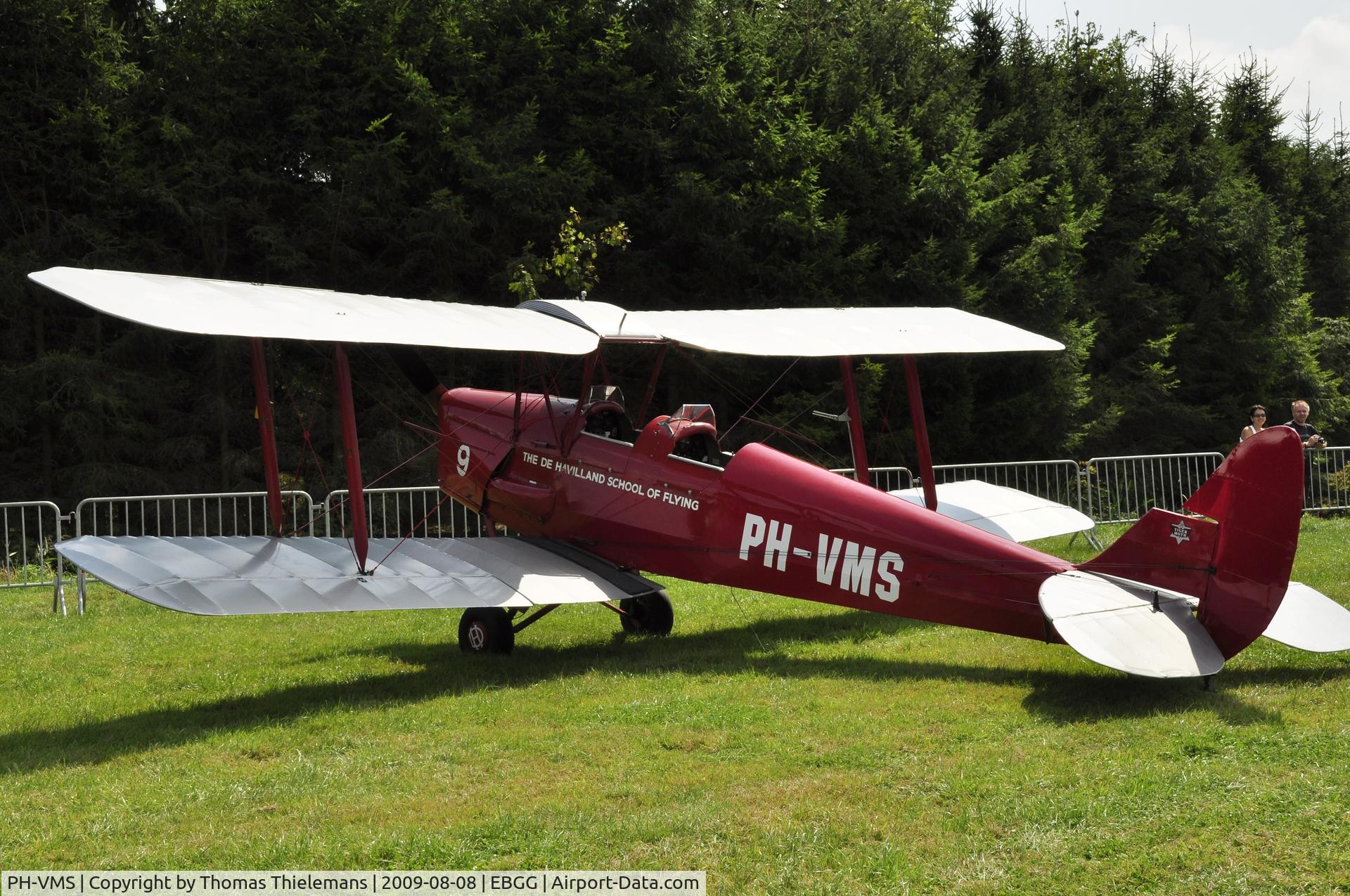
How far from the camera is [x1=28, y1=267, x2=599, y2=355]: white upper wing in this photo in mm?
6000

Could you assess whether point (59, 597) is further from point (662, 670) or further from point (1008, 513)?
point (1008, 513)

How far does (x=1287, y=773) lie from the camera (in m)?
4.52

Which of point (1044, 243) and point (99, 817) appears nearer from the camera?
point (99, 817)

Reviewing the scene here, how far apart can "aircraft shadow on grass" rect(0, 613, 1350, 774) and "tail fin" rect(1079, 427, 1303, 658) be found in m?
0.45

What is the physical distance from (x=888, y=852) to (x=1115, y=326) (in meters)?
23.4

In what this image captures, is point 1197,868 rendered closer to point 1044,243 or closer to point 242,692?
point 242,692

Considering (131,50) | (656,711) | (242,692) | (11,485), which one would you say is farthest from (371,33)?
(656,711)

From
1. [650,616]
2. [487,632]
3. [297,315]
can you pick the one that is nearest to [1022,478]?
[650,616]

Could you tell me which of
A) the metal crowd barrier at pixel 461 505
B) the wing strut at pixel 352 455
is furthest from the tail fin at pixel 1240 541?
the metal crowd barrier at pixel 461 505

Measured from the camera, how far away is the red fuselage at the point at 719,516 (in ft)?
21.8

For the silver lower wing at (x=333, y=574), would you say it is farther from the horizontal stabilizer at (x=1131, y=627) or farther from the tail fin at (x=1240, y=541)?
the tail fin at (x=1240, y=541)

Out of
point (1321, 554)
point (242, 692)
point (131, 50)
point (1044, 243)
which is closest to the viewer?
point (242, 692)

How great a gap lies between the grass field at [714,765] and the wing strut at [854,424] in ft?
4.62

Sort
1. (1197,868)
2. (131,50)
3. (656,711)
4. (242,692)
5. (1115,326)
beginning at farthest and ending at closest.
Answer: (1115,326) → (131,50) → (242,692) → (656,711) → (1197,868)
